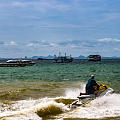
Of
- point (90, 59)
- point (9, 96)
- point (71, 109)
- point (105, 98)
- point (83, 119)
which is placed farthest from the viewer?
point (90, 59)

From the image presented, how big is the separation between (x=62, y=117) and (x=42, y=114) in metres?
1.50

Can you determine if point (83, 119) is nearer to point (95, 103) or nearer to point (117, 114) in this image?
point (117, 114)

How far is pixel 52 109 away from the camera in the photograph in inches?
569

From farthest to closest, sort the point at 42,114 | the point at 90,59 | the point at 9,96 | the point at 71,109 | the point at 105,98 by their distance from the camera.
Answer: the point at 90,59 < the point at 9,96 < the point at 105,98 < the point at 71,109 < the point at 42,114

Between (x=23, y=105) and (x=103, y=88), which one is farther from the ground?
(x=103, y=88)

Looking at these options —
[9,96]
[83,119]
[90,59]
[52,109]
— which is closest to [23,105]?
[52,109]

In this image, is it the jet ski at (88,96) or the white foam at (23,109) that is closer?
the white foam at (23,109)

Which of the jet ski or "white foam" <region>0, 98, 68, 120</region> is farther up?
the jet ski

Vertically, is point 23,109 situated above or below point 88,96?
below

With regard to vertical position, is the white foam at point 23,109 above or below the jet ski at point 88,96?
below

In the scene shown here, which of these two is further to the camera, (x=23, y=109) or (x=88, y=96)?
(x=88, y=96)

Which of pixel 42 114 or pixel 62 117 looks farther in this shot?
pixel 42 114

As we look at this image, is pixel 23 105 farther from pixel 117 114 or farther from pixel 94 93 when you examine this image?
pixel 117 114

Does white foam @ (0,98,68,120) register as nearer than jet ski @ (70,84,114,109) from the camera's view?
Yes
